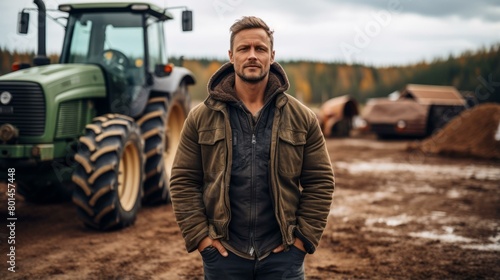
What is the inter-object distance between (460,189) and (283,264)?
23.1 ft

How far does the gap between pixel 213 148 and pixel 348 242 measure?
3.29 metres

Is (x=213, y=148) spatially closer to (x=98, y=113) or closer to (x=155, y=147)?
(x=155, y=147)

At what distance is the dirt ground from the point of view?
421cm

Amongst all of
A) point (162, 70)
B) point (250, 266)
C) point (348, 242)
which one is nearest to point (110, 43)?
point (162, 70)

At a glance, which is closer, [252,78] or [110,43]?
[252,78]

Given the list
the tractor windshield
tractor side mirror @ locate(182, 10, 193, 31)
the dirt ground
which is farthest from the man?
the tractor windshield

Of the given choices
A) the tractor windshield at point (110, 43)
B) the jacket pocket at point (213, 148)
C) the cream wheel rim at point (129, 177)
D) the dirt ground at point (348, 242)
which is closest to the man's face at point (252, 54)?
the jacket pocket at point (213, 148)

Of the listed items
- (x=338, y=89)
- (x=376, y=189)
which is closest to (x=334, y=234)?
(x=376, y=189)

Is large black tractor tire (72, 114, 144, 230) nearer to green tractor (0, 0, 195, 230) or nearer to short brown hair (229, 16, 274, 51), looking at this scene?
green tractor (0, 0, 195, 230)

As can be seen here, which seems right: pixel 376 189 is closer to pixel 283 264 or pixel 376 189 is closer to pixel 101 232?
pixel 101 232

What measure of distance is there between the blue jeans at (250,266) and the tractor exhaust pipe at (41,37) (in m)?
4.31

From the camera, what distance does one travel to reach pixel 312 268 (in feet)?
14.2

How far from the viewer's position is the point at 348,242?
5.16 m

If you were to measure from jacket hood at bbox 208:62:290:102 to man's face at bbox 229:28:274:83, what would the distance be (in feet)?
0.35
